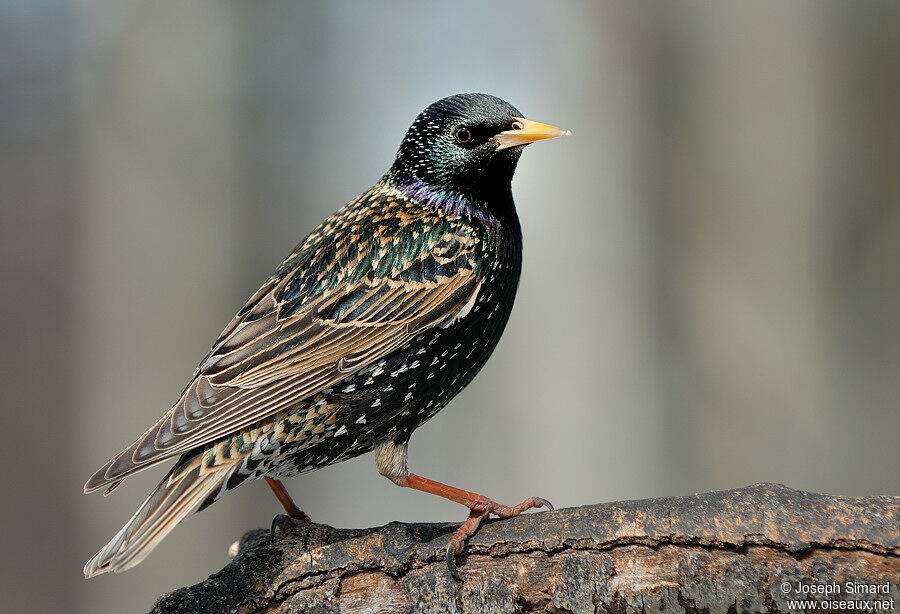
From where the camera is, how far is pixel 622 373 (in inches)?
180

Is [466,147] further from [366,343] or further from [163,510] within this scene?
[163,510]

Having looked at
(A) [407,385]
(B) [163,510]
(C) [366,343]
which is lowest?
(B) [163,510]

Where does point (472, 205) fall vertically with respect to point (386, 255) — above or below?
above

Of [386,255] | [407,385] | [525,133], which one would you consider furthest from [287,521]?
[525,133]

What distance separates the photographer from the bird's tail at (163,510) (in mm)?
2045

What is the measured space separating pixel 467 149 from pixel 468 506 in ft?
3.40

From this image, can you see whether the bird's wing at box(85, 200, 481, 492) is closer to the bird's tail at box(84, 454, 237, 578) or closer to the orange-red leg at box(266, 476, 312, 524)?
the bird's tail at box(84, 454, 237, 578)

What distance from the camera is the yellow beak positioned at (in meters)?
→ 2.32

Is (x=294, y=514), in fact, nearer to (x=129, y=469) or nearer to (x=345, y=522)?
(x=129, y=469)

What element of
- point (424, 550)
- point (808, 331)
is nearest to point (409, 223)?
point (424, 550)

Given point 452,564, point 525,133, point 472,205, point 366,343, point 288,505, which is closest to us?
point 452,564

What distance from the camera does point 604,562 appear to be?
1863 millimetres

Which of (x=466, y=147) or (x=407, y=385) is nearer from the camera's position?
(x=407, y=385)

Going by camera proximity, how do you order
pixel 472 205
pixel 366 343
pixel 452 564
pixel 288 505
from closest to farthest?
pixel 452 564, pixel 366 343, pixel 472 205, pixel 288 505
